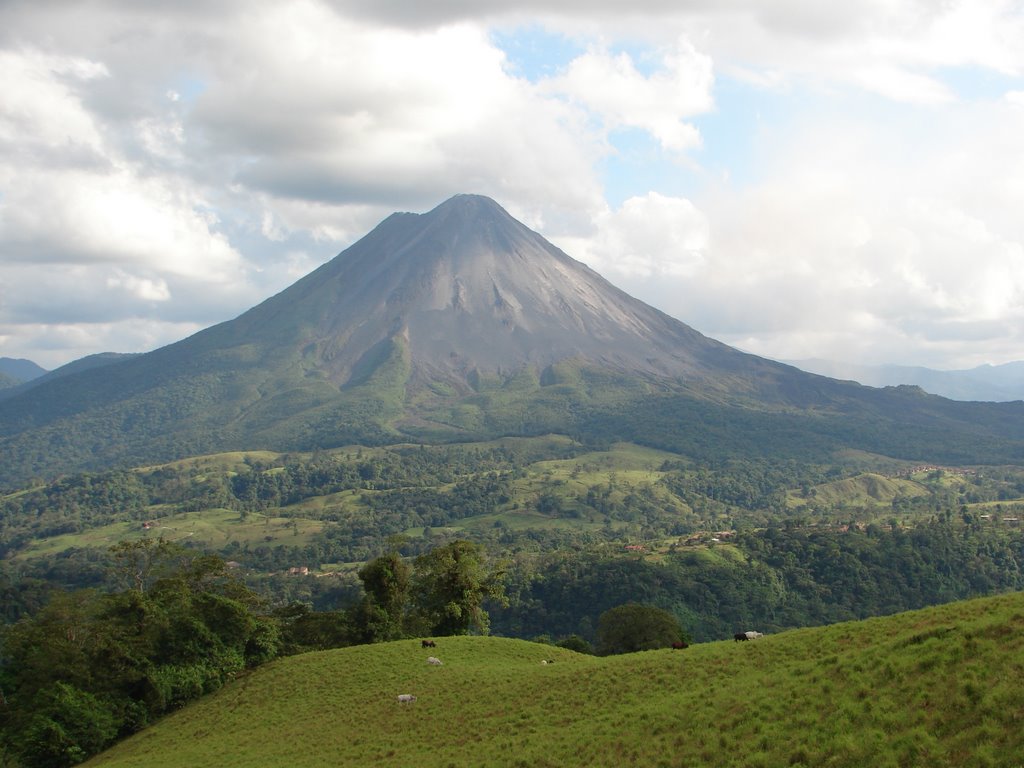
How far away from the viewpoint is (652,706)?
23938mm

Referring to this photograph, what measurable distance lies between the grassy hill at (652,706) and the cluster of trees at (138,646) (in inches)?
96.5

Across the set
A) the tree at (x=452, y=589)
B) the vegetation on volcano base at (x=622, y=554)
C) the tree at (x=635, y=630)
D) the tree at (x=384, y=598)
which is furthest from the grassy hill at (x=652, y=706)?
the vegetation on volcano base at (x=622, y=554)

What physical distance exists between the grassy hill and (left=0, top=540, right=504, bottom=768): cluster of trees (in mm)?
2451

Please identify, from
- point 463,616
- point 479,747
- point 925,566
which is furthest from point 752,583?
point 479,747

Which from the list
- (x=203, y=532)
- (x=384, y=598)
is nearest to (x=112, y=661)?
(x=384, y=598)

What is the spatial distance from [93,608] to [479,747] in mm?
33326

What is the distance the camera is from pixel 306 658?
42.7 meters

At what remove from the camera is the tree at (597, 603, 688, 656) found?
61.4 metres

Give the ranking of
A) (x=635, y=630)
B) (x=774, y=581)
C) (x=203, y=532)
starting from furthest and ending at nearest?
(x=203, y=532), (x=774, y=581), (x=635, y=630)

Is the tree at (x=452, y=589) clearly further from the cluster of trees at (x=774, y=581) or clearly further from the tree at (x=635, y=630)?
the cluster of trees at (x=774, y=581)

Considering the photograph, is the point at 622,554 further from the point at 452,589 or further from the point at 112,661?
the point at 112,661

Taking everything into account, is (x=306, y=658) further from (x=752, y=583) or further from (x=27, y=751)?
(x=752, y=583)

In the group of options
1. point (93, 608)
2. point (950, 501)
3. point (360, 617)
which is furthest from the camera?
point (950, 501)

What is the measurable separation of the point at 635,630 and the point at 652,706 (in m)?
41.2
